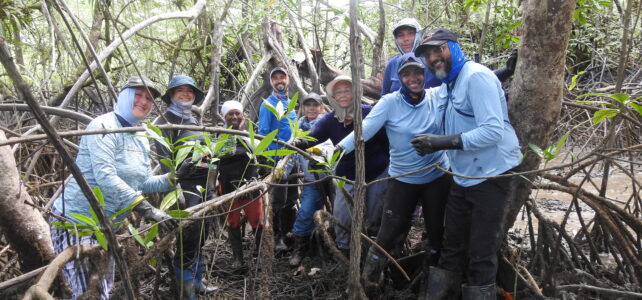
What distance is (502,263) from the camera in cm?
254

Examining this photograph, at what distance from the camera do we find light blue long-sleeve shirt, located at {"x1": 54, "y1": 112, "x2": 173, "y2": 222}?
2.12 meters

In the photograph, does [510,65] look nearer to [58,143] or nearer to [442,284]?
[442,284]

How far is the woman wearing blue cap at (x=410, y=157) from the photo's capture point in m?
2.42

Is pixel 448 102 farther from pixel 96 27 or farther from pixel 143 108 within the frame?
pixel 96 27

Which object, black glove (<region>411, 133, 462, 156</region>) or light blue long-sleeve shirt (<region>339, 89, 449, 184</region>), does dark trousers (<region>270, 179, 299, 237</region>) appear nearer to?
light blue long-sleeve shirt (<region>339, 89, 449, 184</region>)

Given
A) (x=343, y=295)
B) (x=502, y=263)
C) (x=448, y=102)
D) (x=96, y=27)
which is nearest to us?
(x=448, y=102)

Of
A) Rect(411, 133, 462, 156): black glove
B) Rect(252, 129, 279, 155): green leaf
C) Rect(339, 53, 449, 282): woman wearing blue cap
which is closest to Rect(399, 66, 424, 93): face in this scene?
Rect(339, 53, 449, 282): woman wearing blue cap

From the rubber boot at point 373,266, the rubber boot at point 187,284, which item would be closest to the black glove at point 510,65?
the rubber boot at point 373,266

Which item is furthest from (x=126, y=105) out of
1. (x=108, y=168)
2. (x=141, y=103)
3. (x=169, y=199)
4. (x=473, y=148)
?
(x=473, y=148)

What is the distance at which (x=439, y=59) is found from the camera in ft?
7.01

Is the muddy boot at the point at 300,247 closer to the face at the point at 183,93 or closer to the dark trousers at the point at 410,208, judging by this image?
the dark trousers at the point at 410,208

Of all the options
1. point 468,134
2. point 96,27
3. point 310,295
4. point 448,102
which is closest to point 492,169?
point 468,134

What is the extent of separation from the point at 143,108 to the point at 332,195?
175cm

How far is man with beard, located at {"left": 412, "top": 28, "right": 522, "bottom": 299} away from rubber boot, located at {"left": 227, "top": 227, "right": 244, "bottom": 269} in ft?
5.91
